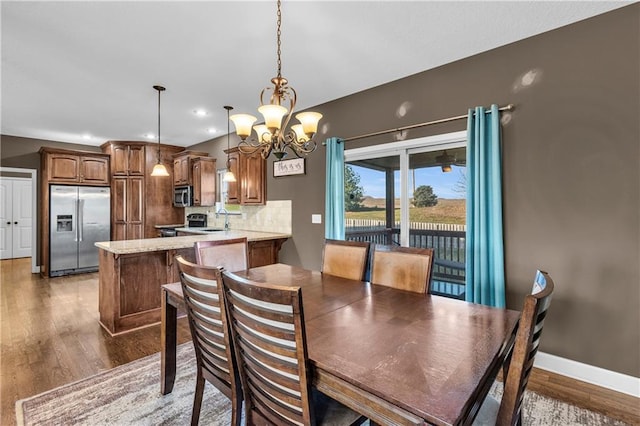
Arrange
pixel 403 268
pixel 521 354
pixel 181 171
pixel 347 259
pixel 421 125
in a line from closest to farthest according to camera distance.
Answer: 1. pixel 521 354
2. pixel 403 268
3. pixel 347 259
4. pixel 421 125
5. pixel 181 171

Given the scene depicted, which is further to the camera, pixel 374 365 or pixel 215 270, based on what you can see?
pixel 215 270

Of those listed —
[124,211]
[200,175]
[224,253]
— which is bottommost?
[224,253]

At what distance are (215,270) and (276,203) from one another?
11.3 feet

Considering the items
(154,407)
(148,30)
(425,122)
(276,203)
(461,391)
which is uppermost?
(148,30)

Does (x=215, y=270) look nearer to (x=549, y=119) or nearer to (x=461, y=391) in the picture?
(x=461, y=391)

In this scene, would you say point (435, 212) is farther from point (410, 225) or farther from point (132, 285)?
point (132, 285)

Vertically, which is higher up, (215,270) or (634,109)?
(634,109)

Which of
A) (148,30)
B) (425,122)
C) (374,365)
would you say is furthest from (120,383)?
(425,122)

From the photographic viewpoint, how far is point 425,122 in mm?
3111

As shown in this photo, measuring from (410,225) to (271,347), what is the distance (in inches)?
101

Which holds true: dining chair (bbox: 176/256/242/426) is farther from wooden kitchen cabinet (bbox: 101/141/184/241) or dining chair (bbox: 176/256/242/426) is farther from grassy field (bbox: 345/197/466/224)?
wooden kitchen cabinet (bbox: 101/141/184/241)

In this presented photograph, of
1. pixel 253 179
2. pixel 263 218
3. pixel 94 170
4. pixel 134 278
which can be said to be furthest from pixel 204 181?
pixel 134 278

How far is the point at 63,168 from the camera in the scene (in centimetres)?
566

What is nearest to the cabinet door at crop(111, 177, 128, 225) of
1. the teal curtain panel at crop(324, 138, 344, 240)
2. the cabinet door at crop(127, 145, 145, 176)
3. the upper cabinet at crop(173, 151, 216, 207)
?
the cabinet door at crop(127, 145, 145, 176)
